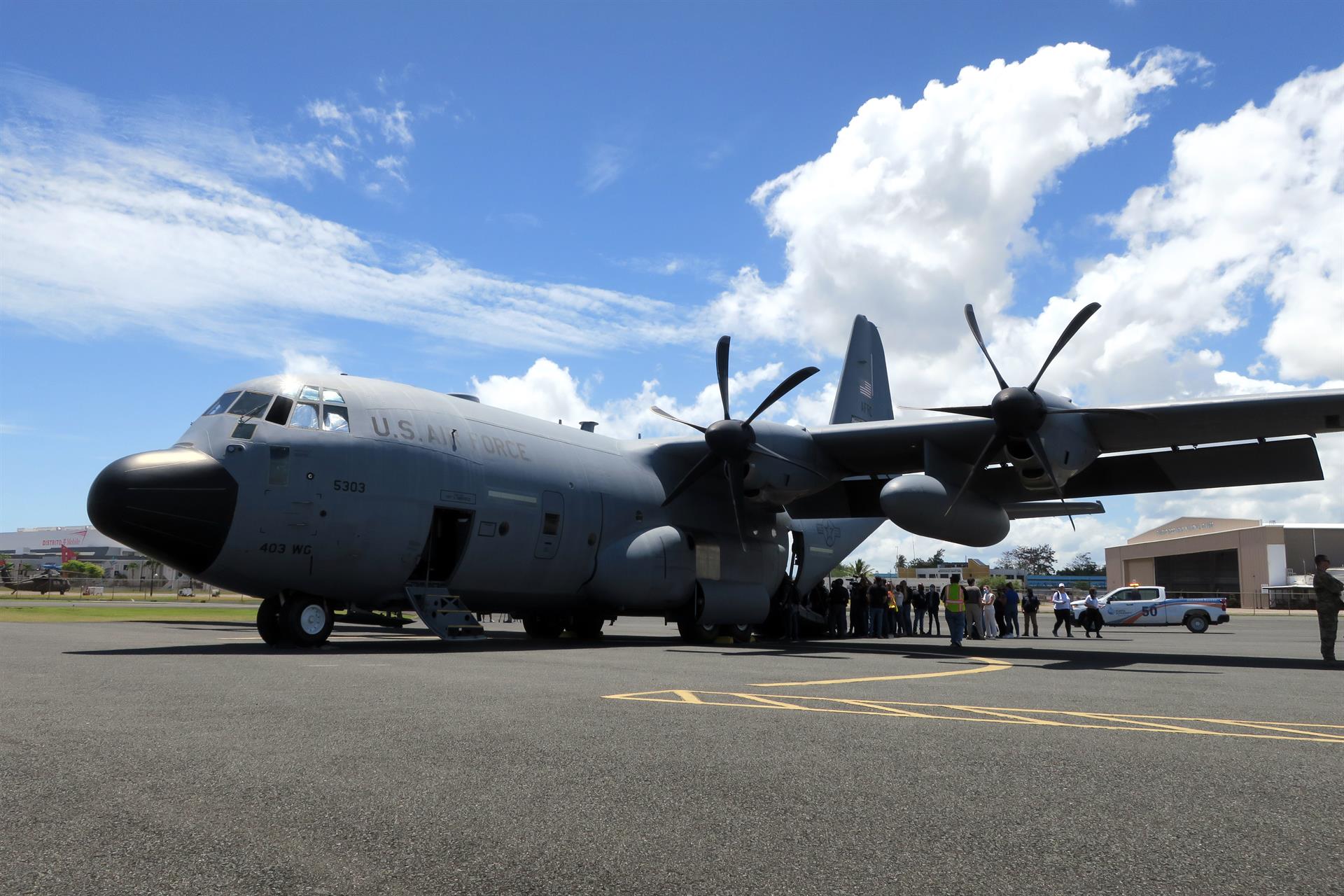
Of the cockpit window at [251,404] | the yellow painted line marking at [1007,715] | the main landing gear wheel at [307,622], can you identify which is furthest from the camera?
the main landing gear wheel at [307,622]

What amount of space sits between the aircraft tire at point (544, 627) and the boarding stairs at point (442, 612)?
15.4 feet

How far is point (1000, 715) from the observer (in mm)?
8461

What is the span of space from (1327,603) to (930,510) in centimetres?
651

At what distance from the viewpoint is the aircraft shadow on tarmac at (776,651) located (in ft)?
49.5

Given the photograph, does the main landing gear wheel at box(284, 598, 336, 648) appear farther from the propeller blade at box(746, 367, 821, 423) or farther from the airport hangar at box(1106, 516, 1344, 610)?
the airport hangar at box(1106, 516, 1344, 610)

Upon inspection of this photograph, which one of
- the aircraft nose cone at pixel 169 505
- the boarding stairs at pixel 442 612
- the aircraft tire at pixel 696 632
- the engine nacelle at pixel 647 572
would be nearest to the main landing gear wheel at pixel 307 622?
the boarding stairs at pixel 442 612

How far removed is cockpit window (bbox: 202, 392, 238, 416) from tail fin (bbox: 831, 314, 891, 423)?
16738 mm

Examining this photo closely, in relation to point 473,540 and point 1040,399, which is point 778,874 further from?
point 1040,399

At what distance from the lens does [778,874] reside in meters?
3.70

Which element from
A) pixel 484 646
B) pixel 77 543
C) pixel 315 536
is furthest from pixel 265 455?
pixel 77 543

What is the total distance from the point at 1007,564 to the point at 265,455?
18767 cm

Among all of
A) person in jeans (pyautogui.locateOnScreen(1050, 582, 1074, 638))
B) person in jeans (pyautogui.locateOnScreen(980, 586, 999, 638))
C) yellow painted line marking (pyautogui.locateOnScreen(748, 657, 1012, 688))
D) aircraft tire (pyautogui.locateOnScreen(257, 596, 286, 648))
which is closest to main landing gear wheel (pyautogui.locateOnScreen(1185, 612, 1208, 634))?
person in jeans (pyautogui.locateOnScreen(1050, 582, 1074, 638))

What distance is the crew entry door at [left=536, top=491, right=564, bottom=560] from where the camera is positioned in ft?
62.5

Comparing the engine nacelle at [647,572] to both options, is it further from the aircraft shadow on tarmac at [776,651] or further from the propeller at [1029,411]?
the propeller at [1029,411]
